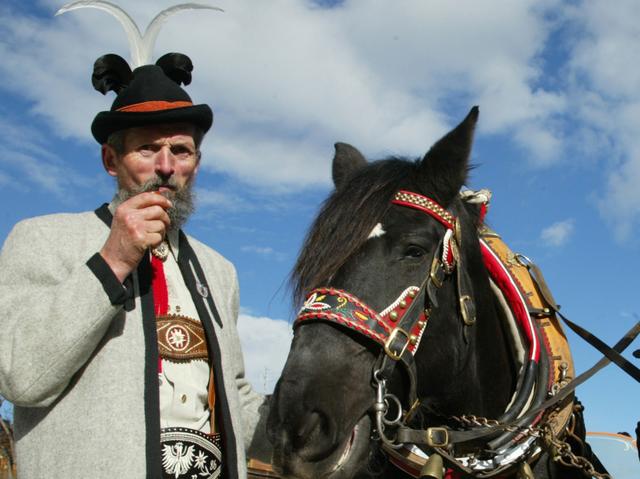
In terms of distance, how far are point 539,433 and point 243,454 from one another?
54.4 inches

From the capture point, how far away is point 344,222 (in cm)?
295

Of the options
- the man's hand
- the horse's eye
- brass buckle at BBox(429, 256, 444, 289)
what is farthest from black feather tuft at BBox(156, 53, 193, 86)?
brass buckle at BBox(429, 256, 444, 289)

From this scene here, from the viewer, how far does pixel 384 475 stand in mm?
3627

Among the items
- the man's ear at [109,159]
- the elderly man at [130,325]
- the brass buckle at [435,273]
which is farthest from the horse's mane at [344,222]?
the man's ear at [109,159]

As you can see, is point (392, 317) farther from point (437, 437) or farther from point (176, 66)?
point (176, 66)

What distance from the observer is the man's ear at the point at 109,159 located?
119 inches

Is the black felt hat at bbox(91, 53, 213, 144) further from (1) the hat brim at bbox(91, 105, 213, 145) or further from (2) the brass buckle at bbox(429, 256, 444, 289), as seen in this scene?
(2) the brass buckle at bbox(429, 256, 444, 289)

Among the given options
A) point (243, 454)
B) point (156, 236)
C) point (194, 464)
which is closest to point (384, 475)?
point (243, 454)

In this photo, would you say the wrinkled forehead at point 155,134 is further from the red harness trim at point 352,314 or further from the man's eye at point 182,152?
the red harness trim at point 352,314

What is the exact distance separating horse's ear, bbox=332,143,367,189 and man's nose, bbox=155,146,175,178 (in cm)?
112

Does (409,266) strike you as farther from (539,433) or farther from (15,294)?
(15,294)

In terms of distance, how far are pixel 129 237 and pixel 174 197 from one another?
0.64 meters

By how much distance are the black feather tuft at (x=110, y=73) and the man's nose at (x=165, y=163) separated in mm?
414

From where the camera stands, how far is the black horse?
8.14 feet
